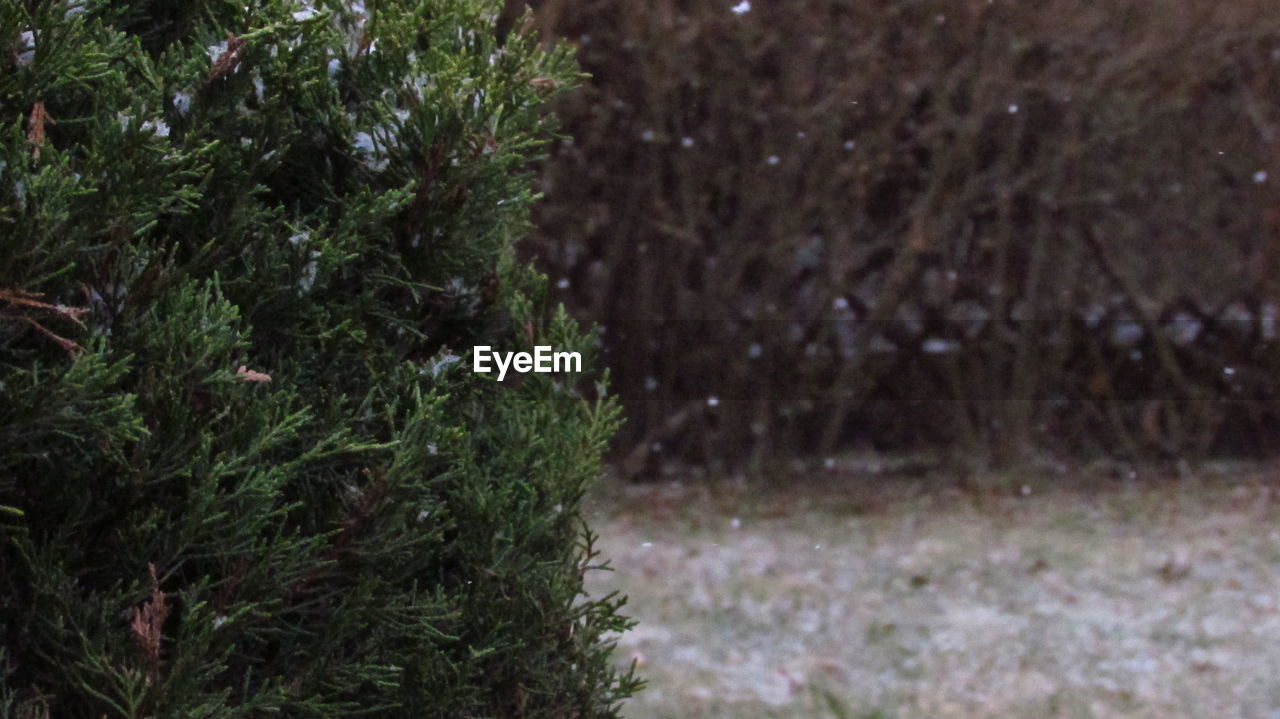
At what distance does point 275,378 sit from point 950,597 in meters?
3.88

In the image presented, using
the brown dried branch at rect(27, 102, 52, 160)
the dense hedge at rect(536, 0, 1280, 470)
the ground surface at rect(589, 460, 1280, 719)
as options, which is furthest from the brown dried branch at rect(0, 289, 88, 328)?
the dense hedge at rect(536, 0, 1280, 470)

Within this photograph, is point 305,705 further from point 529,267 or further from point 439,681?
point 529,267

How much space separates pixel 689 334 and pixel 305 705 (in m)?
4.64

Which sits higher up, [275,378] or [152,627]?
[275,378]

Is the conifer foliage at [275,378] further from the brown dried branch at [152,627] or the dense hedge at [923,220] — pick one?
the dense hedge at [923,220]

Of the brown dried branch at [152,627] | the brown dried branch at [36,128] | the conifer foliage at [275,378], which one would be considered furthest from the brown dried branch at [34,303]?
the brown dried branch at [152,627]

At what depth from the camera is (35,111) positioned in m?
1.75

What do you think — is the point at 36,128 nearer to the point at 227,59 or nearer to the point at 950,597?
the point at 227,59

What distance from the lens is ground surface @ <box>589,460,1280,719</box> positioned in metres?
4.43

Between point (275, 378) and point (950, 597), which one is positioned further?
point (950, 597)

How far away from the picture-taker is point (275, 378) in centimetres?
204

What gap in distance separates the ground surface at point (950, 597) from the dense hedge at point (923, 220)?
38cm

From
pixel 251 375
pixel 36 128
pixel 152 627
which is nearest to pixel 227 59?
pixel 36 128

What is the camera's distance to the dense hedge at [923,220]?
6.27 meters
